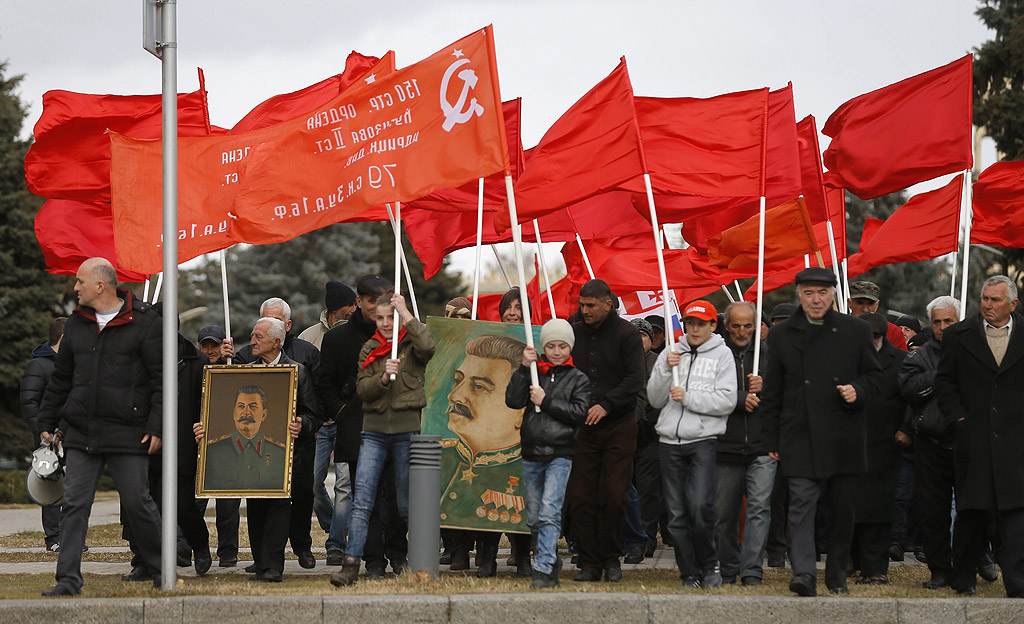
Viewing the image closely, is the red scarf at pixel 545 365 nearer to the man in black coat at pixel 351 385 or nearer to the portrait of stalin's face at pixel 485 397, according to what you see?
the portrait of stalin's face at pixel 485 397

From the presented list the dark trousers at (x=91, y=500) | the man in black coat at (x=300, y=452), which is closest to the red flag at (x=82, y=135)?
the man in black coat at (x=300, y=452)

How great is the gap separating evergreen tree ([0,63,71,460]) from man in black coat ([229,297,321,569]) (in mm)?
26836

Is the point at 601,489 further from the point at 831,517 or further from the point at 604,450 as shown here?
the point at 831,517

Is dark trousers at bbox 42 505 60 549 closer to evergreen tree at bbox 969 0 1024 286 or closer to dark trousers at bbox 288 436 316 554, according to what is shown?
dark trousers at bbox 288 436 316 554

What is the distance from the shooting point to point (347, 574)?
859 centimetres

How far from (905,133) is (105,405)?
7.70 meters

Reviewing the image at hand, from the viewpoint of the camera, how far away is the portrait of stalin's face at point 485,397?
399 inches

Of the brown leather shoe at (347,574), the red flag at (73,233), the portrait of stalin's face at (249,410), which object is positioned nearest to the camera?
the brown leather shoe at (347,574)

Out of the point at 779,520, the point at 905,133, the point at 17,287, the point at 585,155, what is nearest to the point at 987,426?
the point at 779,520

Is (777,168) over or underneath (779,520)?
over

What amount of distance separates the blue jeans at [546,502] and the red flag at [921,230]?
17.7 feet

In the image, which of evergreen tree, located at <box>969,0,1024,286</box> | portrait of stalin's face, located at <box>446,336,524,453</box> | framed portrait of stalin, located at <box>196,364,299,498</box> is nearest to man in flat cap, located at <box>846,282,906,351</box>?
portrait of stalin's face, located at <box>446,336,524,453</box>

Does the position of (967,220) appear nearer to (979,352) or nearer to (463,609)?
(979,352)

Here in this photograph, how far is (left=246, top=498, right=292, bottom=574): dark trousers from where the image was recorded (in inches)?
371
